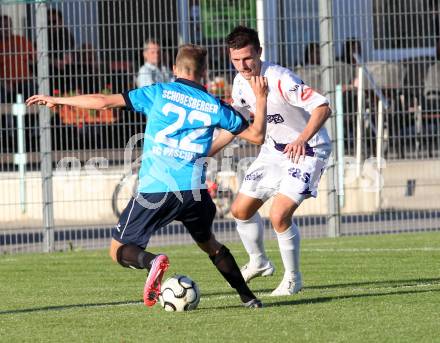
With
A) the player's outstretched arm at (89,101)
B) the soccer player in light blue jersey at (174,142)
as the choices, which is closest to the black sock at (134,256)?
the soccer player in light blue jersey at (174,142)

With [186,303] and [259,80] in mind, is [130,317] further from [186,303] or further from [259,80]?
[259,80]

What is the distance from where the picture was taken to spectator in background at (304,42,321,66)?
591 inches

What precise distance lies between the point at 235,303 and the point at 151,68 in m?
6.44

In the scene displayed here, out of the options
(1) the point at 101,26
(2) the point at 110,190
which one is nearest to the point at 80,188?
(2) the point at 110,190

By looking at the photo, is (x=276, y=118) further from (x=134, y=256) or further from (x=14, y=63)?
(x=14, y=63)

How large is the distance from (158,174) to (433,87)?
7651 millimetres

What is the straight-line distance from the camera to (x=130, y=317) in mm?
8000

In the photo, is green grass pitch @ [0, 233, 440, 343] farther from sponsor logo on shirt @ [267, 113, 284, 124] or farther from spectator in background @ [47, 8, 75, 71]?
spectator in background @ [47, 8, 75, 71]

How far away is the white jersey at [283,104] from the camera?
30.2 ft

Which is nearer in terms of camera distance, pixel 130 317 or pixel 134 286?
pixel 130 317

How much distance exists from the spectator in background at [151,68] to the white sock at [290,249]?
5.57 meters

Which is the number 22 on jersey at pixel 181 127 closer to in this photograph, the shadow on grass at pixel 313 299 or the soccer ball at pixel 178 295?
the soccer ball at pixel 178 295

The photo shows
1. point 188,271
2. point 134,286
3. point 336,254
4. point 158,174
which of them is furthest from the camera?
point 336,254

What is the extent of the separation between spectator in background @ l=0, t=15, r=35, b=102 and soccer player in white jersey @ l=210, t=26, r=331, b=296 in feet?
18.0
